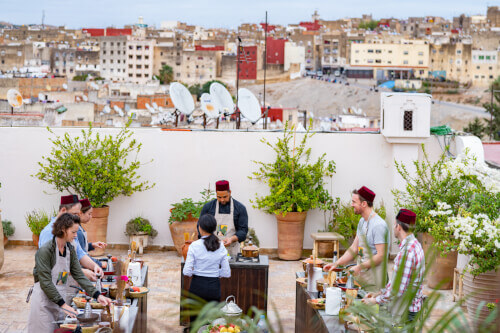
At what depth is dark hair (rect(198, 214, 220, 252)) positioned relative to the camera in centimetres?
521

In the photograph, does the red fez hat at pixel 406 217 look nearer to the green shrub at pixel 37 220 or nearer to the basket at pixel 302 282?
the basket at pixel 302 282

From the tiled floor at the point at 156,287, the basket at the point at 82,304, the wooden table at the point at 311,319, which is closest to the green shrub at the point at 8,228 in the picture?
the tiled floor at the point at 156,287

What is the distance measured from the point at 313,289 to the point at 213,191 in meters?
4.15

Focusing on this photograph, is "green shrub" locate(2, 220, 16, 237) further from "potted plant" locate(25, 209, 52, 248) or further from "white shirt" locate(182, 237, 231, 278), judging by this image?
"white shirt" locate(182, 237, 231, 278)

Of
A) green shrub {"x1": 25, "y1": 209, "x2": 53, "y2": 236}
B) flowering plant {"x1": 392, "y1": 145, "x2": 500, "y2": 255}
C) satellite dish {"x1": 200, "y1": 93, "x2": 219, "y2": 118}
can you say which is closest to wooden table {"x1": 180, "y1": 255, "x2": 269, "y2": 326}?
flowering plant {"x1": 392, "y1": 145, "x2": 500, "y2": 255}

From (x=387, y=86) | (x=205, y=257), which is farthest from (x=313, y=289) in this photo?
(x=387, y=86)

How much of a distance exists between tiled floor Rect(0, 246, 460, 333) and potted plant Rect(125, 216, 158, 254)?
0.20 m

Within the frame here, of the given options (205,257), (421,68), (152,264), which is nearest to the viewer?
(205,257)

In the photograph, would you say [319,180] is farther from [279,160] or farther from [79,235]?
[79,235]

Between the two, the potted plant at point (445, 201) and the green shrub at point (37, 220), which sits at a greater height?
the potted plant at point (445, 201)

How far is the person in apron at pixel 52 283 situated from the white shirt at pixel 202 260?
0.86m

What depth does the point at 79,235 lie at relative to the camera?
18.0ft

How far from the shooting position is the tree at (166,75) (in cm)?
10300

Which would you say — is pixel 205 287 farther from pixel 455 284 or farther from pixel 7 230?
pixel 7 230
